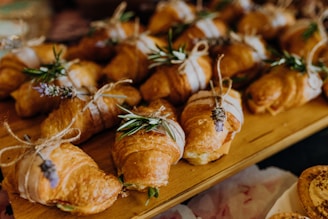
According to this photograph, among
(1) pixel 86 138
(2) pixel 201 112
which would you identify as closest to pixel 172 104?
(2) pixel 201 112

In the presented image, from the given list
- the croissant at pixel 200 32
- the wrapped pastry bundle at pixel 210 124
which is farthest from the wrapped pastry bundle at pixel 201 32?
the wrapped pastry bundle at pixel 210 124

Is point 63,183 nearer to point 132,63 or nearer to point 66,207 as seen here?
point 66,207

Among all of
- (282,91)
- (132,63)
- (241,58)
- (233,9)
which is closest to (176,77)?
(132,63)

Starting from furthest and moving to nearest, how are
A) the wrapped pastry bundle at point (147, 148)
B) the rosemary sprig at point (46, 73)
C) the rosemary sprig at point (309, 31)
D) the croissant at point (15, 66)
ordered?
the rosemary sprig at point (309, 31) → the croissant at point (15, 66) → the rosemary sprig at point (46, 73) → the wrapped pastry bundle at point (147, 148)

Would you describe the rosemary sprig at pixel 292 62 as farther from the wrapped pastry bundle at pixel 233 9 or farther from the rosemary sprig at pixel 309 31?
the wrapped pastry bundle at pixel 233 9

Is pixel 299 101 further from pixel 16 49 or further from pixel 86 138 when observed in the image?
pixel 16 49

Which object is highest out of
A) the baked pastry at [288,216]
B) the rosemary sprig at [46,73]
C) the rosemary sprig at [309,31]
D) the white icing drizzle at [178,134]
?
the rosemary sprig at [46,73]

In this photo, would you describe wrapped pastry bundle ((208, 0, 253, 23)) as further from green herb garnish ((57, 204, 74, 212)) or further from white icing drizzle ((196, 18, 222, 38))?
green herb garnish ((57, 204, 74, 212))
